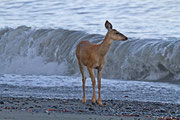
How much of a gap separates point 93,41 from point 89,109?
977 centimetres

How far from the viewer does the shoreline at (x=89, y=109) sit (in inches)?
296

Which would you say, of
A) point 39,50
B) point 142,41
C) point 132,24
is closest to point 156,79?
point 142,41

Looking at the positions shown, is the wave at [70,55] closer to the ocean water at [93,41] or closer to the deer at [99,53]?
the ocean water at [93,41]

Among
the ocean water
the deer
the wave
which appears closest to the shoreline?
the deer

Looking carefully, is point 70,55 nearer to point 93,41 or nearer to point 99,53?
point 93,41

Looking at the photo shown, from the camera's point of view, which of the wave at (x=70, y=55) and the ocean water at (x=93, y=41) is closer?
the ocean water at (x=93, y=41)

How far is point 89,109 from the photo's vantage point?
853cm

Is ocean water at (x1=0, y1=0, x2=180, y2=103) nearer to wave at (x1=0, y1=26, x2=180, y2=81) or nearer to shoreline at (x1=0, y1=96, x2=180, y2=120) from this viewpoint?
wave at (x1=0, y1=26, x2=180, y2=81)

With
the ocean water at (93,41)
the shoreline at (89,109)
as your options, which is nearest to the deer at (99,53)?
the shoreline at (89,109)

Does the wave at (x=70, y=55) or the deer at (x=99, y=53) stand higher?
the deer at (x=99, y=53)

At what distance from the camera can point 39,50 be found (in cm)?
1903

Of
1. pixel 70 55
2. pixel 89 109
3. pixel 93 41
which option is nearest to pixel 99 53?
pixel 89 109

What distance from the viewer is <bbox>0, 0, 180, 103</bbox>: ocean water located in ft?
40.6

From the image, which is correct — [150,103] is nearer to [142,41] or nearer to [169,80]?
[169,80]
